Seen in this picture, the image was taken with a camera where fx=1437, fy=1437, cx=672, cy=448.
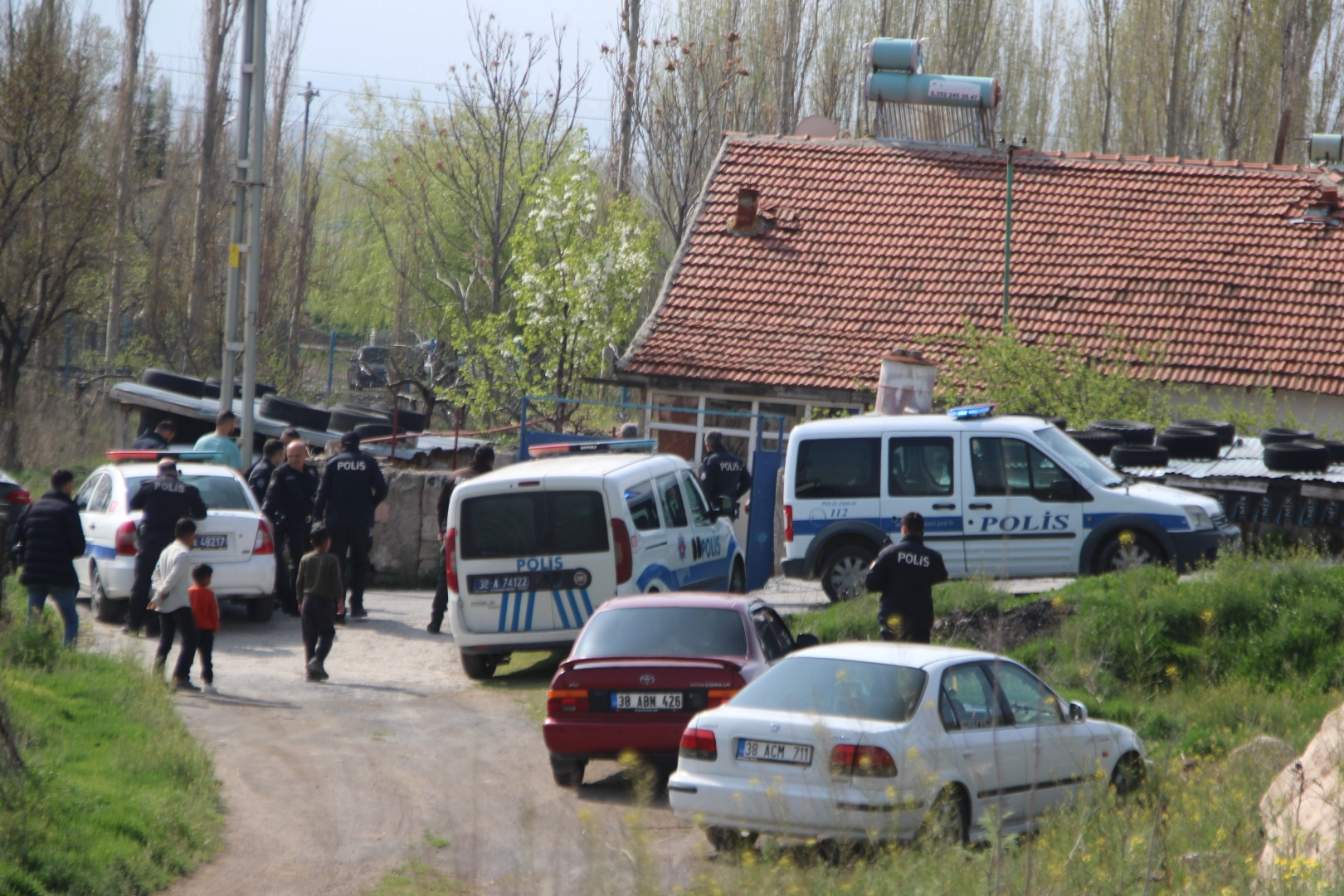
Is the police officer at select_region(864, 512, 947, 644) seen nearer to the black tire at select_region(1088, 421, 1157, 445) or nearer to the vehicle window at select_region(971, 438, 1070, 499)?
the vehicle window at select_region(971, 438, 1070, 499)

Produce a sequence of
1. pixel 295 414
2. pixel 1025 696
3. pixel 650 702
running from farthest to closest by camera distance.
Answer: pixel 295 414, pixel 650 702, pixel 1025 696

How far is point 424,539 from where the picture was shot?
1927cm

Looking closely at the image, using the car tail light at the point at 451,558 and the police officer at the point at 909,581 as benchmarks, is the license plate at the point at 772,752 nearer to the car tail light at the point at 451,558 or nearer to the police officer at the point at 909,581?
the police officer at the point at 909,581

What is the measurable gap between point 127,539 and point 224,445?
314 centimetres

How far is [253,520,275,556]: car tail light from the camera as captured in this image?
598 inches

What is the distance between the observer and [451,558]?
1343 cm

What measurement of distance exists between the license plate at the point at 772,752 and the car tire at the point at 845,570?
7.71 metres

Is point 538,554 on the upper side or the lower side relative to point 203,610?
upper

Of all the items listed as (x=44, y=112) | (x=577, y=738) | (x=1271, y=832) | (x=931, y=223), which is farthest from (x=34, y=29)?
(x=1271, y=832)

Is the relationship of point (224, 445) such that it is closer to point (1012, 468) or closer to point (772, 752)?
point (1012, 468)

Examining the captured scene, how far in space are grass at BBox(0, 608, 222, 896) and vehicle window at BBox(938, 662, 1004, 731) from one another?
4194 mm

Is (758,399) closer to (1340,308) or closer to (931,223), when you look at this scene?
(931,223)

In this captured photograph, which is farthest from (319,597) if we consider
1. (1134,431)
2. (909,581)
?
(1134,431)

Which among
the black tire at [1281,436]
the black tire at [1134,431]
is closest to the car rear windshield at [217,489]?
the black tire at [1134,431]
